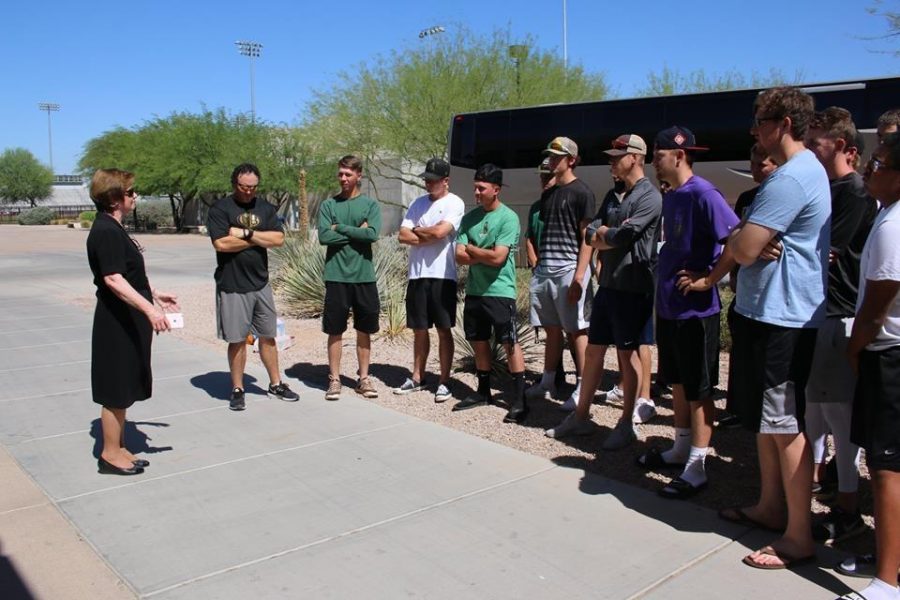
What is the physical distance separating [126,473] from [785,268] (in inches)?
154

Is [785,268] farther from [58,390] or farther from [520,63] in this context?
[520,63]

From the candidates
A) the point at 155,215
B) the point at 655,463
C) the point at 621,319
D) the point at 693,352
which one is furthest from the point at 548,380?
the point at 155,215

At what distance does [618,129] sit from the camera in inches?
567

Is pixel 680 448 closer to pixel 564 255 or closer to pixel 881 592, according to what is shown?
pixel 881 592

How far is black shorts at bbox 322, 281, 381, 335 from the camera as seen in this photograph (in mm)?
6492

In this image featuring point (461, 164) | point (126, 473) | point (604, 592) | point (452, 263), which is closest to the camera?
point (604, 592)

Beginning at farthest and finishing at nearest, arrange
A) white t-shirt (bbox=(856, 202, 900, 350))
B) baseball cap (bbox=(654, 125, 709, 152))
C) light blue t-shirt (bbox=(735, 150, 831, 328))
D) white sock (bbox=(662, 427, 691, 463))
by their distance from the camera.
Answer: white sock (bbox=(662, 427, 691, 463)), baseball cap (bbox=(654, 125, 709, 152)), light blue t-shirt (bbox=(735, 150, 831, 328)), white t-shirt (bbox=(856, 202, 900, 350))

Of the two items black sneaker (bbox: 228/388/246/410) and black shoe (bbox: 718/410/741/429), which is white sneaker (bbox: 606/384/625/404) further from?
black sneaker (bbox: 228/388/246/410)

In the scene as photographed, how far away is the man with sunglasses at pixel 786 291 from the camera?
3.32m

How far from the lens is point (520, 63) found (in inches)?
945

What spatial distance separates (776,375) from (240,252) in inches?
168

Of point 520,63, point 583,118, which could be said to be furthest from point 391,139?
point 583,118

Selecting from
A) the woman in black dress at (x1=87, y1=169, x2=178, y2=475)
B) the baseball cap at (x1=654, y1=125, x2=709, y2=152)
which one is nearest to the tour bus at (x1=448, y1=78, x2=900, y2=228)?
the baseball cap at (x1=654, y1=125, x2=709, y2=152)

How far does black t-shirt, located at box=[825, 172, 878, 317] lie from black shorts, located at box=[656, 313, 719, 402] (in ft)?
2.06
